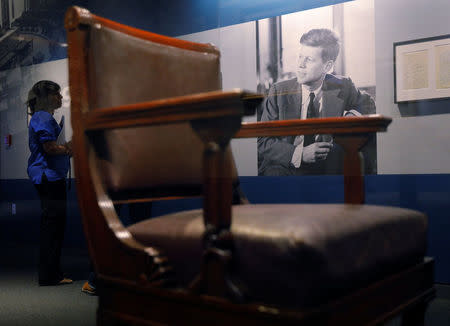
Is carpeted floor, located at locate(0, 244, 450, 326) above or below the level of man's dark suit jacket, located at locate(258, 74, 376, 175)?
below

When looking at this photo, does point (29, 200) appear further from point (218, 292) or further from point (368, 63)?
point (218, 292)

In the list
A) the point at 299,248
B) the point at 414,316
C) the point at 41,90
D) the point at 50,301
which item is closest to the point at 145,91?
the point at 299,248

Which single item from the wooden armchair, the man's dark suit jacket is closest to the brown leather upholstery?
the wooden armchair

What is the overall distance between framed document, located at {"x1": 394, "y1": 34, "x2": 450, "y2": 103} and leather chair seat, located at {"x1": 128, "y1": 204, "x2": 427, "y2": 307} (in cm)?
202

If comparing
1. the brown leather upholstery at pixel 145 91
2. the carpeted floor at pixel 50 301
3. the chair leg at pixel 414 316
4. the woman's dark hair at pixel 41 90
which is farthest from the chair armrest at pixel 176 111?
the woman's dark hair at pixel 41 90

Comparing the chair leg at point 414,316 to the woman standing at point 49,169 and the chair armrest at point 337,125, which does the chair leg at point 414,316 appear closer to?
the chair armrest at point 337,125

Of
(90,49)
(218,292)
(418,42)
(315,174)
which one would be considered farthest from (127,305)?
(418,42)

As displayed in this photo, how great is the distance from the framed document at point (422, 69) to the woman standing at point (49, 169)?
7.12 feet

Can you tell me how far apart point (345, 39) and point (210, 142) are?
8.25 feet

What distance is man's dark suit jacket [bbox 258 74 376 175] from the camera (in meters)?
3.19

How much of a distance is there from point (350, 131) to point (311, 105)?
195 cm

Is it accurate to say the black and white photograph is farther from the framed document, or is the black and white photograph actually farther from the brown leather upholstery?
the brown leather upholstery

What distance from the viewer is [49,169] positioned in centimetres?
334

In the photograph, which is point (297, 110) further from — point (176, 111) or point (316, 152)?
point (176, 111)
